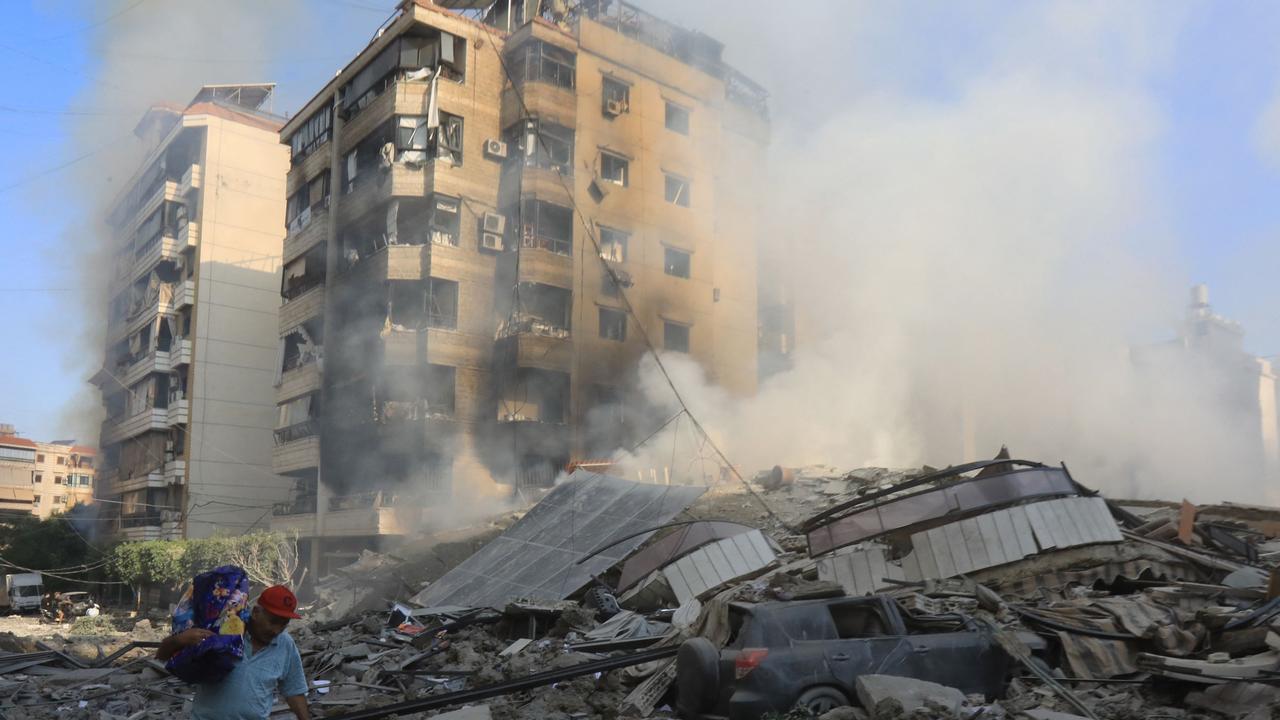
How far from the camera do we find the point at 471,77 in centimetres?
3322

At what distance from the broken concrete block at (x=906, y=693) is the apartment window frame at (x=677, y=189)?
1243 inches

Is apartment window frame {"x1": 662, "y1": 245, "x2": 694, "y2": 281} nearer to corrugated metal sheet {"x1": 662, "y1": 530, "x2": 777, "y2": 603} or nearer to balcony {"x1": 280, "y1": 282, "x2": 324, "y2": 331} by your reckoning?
balcony {"x1": 280, "y1": 282, "x2": 324, "y2": 331}

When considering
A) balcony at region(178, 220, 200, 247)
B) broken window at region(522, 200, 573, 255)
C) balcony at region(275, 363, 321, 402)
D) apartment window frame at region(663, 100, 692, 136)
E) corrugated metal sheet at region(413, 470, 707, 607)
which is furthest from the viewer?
balcony at region(178, 220, 200, 247)

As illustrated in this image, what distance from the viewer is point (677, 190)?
37469mm

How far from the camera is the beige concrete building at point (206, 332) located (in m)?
42.4

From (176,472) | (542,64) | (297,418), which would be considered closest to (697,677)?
(542,64)

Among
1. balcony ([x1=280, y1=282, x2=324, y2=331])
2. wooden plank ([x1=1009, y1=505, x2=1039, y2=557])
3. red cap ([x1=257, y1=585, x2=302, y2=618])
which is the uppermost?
balcony ([x1=280, y1=282, x2=324, y2=331])

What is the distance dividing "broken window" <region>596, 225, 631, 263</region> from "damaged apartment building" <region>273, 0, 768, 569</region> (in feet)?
0.44

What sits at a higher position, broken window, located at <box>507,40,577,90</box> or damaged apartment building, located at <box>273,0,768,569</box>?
broken window, located at <box>507,40,577,90</box>

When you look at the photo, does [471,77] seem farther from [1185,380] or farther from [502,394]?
[1185,380]

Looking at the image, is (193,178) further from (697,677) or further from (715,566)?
(697,677)

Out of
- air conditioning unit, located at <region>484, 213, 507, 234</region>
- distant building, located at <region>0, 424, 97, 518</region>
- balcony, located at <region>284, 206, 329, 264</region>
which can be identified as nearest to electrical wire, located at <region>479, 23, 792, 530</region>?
air conditioning unit, located at <region>484, 213, 507, 234</region>

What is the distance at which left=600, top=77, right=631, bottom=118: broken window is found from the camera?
115 feet

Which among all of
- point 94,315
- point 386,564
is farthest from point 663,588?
point 94,315
